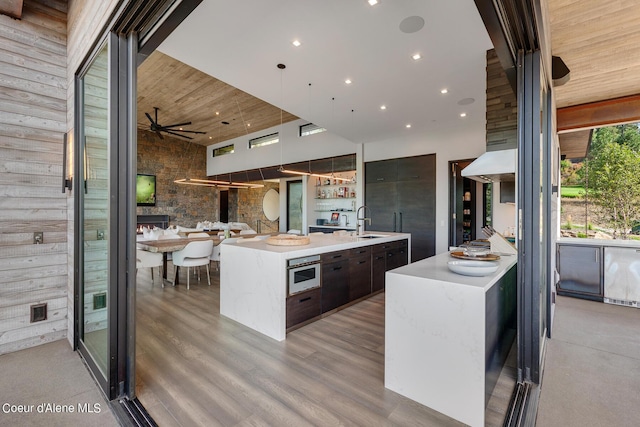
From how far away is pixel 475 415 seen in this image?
1.71 metres

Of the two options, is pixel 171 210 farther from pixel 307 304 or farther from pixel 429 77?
pixel 429 77

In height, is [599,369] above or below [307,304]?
below

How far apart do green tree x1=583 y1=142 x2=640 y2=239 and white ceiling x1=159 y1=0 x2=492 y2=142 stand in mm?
2289

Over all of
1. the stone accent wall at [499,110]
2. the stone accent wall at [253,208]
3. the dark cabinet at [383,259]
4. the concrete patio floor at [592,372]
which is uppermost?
the stone accent wall at [499,110]

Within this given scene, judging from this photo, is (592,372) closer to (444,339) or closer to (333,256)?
(444,339)

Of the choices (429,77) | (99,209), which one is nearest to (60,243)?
(99,209)

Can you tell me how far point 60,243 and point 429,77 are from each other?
4.31 metres

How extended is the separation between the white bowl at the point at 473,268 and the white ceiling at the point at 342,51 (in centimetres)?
202

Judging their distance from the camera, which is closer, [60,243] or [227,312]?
[60,243]

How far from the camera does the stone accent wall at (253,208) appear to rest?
10.9 metres

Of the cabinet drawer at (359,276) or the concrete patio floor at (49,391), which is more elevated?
the cabinet drawer at (359,276)

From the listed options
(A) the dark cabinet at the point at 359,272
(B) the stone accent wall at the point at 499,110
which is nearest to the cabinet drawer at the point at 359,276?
(A) the dark cabinet at the point at 359,272

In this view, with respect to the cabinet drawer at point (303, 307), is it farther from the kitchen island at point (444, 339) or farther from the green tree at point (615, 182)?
the green tree at point (615, 182)

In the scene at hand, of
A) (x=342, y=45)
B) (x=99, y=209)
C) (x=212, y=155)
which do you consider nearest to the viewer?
(x=99, y=209)
